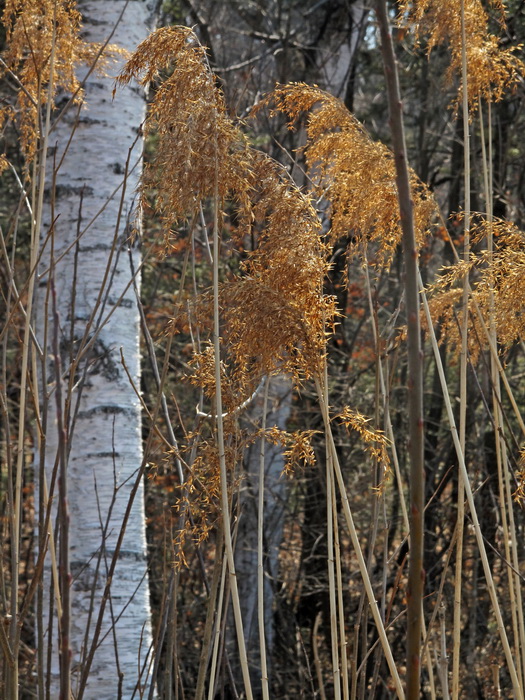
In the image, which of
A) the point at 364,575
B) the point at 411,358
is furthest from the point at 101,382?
the point at 411,358

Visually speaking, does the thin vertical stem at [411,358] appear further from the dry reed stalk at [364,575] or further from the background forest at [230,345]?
the dry reed stalk at [364,575]

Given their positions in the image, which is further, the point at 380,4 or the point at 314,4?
the point at 314,4

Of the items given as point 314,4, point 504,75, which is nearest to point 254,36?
point 314,4

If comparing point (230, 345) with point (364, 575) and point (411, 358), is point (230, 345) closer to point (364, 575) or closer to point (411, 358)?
point (364, 575)

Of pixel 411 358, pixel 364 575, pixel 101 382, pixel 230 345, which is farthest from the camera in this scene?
pixel 101 382

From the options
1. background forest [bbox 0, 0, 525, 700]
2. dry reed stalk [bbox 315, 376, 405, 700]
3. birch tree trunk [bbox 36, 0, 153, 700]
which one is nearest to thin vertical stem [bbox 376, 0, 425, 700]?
background forest [bbox 0, 0, 525, 700]

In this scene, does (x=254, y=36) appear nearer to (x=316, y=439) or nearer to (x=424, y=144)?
(x=424, y=144)

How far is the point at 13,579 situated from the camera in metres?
1.04

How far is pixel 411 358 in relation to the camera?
63 centimetres

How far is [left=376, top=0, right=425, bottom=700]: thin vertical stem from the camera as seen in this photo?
62 cm

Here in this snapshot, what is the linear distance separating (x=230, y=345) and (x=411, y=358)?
54cm

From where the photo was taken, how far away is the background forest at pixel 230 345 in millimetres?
1052

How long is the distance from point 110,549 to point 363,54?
4438mm

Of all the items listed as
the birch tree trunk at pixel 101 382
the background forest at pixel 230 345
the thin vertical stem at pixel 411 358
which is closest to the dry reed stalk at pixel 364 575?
the background forest at pixel 230 345
